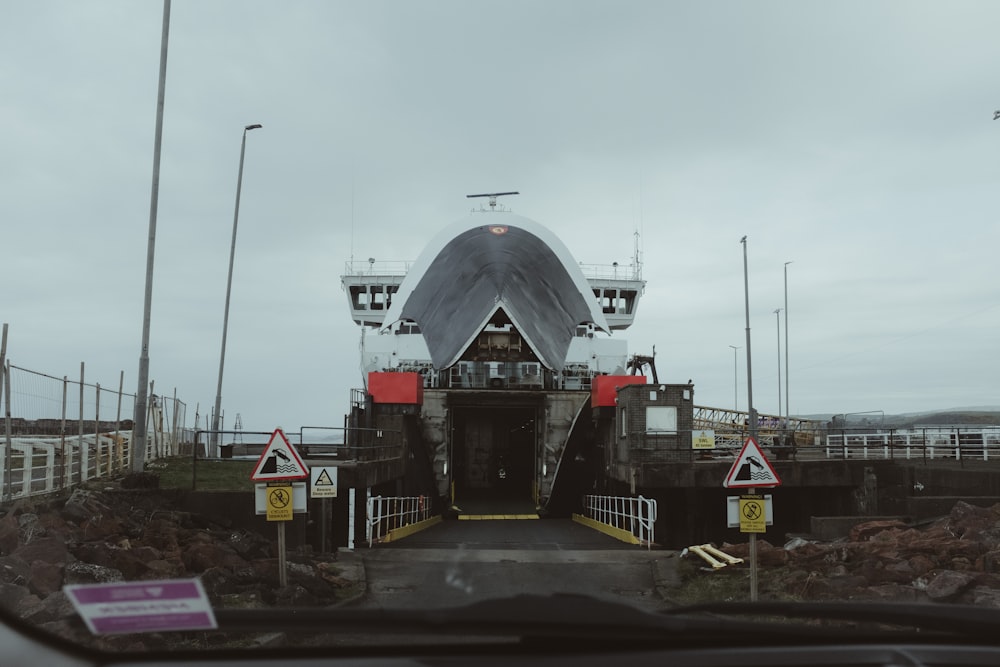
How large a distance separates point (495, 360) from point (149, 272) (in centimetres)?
1669

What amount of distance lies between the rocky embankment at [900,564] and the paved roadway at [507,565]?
1.46 m

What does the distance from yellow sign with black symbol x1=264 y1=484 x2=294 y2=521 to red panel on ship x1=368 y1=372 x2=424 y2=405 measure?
51.5ft

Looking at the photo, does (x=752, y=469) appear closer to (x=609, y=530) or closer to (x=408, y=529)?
(x=609, y=530)

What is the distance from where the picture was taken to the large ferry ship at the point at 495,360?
90.5 feet

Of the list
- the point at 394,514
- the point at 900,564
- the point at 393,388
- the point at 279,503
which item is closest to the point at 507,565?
the point at 279,503

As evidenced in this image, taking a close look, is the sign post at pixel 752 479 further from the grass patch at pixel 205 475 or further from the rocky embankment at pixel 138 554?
the grass patch at pixel 205 475

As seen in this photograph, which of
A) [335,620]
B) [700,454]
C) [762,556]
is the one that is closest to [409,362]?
[700,454]

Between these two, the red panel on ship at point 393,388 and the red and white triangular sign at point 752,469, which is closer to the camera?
the red and white triangular sign at point 752,469

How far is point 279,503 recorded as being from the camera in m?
10.9

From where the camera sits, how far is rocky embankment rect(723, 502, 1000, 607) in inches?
336

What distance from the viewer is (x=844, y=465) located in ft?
76.5

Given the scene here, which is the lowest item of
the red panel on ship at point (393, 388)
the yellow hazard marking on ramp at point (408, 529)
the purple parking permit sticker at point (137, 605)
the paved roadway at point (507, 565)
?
the yellow hazard marking on ramp at point (408, 529)

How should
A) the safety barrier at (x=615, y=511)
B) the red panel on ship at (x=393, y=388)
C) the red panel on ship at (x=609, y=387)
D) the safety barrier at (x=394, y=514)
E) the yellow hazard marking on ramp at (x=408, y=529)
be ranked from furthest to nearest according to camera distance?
the red panel on ship at (x=609, y=387)
the red panel on ship at (x=393, y=388)
the safety barrier at (x=615, y=511)
the yellow hazard marking on ramp at (x=408, y=529)
the safety barrier at (x=394, y=514)

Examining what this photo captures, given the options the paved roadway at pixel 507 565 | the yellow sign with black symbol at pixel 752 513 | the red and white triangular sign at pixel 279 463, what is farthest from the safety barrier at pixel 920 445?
the red and white triangular sign at pixel 279 463
